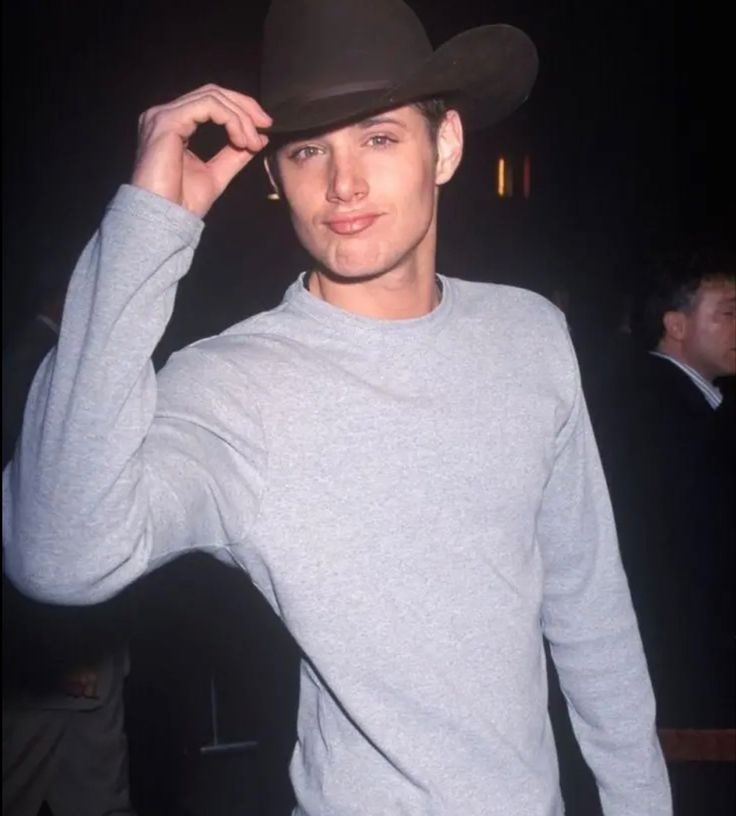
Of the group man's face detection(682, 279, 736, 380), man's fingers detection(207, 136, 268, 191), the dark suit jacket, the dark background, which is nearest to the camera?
man's fingers detection(207, 136, 268, 191)

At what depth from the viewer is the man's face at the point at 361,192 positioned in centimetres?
155

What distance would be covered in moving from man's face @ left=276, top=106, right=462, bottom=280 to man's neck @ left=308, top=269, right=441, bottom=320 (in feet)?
0.08

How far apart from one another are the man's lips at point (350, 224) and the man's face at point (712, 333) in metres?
1.81

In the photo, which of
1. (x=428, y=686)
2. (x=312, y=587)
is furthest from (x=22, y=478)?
(x=428, y=686)

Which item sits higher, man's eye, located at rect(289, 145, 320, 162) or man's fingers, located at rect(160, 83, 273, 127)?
man's fingers, located at rect(160, 83, 273, 127)

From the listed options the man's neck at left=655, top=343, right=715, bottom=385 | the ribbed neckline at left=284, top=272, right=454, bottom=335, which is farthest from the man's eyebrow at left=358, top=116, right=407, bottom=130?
the man's neck at left=655, top=343, right=715, bottom=385

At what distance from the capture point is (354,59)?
62.9 inches

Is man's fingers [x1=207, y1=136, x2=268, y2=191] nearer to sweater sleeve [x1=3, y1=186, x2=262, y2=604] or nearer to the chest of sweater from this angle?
sweater sleeve [x1=3, y1=186, x2=262, y2=604]

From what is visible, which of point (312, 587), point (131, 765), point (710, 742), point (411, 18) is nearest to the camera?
point (312, 587)

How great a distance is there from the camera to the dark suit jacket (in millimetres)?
2592

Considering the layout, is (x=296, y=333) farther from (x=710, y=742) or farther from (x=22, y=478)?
(x=710, y=742)

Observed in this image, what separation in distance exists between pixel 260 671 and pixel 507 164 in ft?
10.9

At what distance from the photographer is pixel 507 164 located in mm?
6168

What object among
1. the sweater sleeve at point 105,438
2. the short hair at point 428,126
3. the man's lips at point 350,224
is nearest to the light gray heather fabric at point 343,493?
the sweater sleeve at point 105,438
